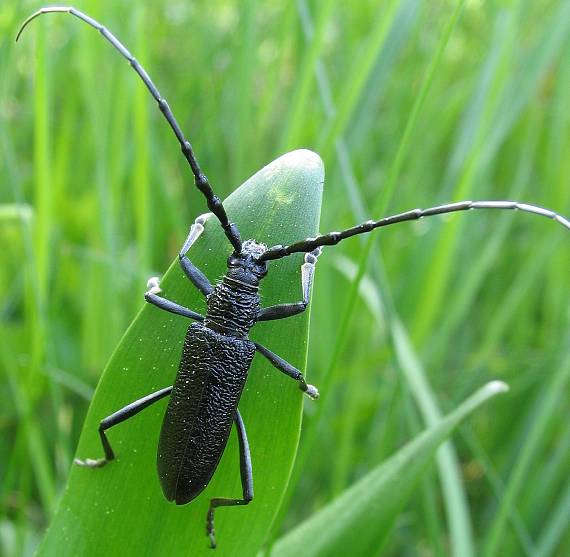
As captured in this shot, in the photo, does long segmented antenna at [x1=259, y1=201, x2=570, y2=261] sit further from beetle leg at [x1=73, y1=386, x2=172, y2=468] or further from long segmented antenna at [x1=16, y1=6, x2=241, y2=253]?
beetle leg at [x1=73, y1=386, x2=172, y2=468]

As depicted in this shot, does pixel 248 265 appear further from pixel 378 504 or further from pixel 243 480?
pixel 378 504

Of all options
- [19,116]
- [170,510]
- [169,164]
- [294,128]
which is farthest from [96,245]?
[170,510]

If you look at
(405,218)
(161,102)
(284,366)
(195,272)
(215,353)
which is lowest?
(215,353)

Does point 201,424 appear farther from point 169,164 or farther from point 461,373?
point 169,164

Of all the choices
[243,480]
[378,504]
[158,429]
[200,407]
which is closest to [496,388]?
[378,504]

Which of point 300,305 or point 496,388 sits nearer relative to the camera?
point 300,305
